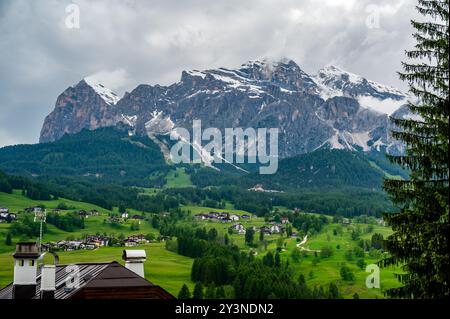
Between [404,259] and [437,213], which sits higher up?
[437,213]

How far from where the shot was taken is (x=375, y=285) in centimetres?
15238

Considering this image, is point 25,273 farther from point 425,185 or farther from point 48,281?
point 425,185

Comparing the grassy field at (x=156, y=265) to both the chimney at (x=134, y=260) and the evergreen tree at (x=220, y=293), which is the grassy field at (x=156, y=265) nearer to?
the evergreen tree at (x=220, y=293)

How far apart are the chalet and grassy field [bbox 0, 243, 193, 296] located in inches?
3904

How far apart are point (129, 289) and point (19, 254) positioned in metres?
7.15

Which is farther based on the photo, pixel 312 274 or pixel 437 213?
pixel 312 274

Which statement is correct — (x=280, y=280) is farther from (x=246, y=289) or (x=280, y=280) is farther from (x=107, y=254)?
(x=107, y=254)

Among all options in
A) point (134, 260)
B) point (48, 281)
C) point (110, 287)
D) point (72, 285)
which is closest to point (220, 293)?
point (134, 260)

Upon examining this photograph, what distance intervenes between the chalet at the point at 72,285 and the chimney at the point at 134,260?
5.61 ft

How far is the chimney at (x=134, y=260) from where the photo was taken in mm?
41781

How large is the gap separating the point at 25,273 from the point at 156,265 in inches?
5397

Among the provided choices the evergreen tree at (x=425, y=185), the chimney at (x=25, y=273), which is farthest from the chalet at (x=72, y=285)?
the evergreen tree at (x=425, y=185)
